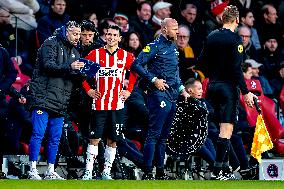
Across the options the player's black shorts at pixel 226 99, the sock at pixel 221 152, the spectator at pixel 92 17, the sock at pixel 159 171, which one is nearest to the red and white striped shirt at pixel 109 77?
the sock at pixel 159 171

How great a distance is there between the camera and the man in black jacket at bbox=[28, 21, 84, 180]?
16203 millimetres

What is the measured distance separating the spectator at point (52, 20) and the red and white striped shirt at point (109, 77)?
142 inches

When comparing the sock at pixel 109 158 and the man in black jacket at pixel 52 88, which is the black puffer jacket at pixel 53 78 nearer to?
the man in black jacket at pixel 52 88

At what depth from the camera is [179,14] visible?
23250mm

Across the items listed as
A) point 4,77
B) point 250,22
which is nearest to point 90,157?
point 4,77

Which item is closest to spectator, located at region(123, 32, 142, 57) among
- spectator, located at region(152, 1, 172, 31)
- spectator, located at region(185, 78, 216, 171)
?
spectator, located at region(185, 78, 216, 171)

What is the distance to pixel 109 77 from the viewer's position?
16.8 meters

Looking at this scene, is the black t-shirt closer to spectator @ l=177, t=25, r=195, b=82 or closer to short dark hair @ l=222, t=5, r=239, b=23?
short dark hair @ l=222, t=5, r=239, b=23

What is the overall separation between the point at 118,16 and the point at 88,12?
578mm

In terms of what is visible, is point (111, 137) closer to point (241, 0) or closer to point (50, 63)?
point (50, 63)

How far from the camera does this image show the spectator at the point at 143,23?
71.9 feet

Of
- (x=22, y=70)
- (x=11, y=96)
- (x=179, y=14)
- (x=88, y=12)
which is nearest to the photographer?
(x=11, y=96)

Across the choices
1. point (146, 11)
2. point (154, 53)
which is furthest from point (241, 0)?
point (154, 53)

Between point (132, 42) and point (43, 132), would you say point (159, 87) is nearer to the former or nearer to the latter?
point (43, 132)
